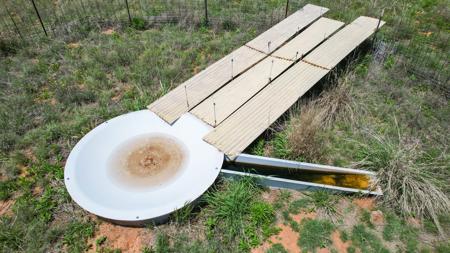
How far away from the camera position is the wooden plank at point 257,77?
198 inches

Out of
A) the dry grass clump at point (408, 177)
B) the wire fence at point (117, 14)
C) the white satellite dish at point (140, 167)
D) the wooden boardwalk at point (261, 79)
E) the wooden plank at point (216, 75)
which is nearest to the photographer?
the white satellite dish at point (140, 167)

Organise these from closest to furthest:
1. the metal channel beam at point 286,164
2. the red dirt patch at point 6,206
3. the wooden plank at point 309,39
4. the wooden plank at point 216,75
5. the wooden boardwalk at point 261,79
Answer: the red dirt patch at point 6,206 < the metal channel beam at point 286,164 < the wooden boardwalk at point 261,79 < the wooden plank at point 216,75 < the wooden plank at point 309,39

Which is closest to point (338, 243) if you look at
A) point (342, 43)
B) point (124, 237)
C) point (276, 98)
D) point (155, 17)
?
point (276, 98)

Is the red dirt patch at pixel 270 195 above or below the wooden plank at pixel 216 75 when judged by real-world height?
below

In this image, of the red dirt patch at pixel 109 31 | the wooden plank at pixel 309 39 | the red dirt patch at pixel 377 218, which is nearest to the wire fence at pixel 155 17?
the red dirt patch at pixel 109 31

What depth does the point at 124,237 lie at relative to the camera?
12.7 ft

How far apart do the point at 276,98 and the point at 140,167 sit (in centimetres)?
235

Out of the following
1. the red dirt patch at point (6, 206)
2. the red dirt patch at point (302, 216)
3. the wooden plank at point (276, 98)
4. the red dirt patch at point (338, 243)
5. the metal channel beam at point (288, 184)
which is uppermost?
the wooden plank at point (276, 98)

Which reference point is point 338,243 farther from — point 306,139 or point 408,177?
point 306,139

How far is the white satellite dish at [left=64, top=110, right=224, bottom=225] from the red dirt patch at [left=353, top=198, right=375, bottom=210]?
1849mm

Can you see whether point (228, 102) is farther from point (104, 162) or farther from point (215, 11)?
point (215, 11)

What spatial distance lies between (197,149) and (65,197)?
5.98 feet

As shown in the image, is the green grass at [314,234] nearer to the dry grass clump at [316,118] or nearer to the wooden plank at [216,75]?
the dry grass clump at [316,118]

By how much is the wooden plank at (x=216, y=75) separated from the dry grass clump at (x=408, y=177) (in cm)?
257
